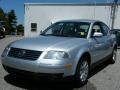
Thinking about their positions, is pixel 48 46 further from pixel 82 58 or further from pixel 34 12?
pixel 34 12

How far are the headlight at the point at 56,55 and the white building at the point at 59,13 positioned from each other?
2413cm

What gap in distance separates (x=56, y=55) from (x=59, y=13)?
2542cm

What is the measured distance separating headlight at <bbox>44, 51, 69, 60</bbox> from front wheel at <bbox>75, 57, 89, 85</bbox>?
56 cm

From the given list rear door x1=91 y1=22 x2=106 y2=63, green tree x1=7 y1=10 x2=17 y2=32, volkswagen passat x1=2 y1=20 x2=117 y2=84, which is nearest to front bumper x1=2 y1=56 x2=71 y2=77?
volkswagen passat x1=2 y1=20 x2=117 y2=84

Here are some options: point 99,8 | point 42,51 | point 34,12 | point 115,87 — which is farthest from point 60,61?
point 34,12

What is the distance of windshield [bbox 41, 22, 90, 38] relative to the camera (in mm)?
6855

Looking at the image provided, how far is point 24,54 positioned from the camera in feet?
18.1

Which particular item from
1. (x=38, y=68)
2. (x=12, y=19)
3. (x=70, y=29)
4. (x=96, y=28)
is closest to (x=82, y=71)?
(x=38, y=68)

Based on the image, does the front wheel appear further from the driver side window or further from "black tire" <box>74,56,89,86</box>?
the driver side window

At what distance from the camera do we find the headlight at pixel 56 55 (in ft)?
17.6

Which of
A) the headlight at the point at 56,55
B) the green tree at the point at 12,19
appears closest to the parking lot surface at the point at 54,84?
the headlight at the point at 56,55

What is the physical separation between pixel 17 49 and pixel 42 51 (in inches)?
26.0

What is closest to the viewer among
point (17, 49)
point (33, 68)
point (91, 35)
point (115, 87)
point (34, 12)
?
point (33, 68)

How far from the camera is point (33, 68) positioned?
5316mm
